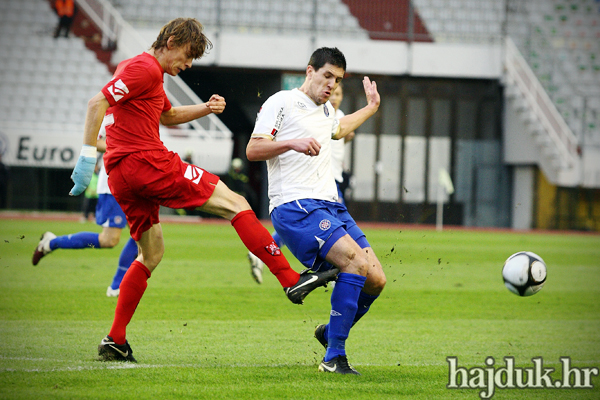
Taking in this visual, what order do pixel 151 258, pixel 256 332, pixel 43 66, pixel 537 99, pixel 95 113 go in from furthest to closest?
pixel 537 99
pixel 43 66
pixel 256 332
pixel 151 258
pixel 95 113

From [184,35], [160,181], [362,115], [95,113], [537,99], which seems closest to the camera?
[95,113]

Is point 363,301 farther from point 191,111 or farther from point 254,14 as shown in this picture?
point 254,14

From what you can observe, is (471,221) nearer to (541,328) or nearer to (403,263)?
(403,263)

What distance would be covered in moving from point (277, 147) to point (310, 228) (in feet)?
1.70

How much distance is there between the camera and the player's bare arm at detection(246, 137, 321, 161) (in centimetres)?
404

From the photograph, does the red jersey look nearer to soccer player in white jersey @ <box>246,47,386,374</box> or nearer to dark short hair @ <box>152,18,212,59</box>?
dark short hair @ <box>152,18,212,59</box>

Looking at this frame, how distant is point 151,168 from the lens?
13.6ft

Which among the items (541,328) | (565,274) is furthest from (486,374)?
(565,274)

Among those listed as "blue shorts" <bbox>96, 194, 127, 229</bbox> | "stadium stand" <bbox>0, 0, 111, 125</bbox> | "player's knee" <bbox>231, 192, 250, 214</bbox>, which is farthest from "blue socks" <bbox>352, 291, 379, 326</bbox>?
"stadium stand" <bbox>0, 0, 111, 125</bbox>

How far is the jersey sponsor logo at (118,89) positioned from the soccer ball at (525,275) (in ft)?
10.1

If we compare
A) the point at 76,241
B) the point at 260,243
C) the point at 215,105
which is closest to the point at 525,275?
the point at 260,243

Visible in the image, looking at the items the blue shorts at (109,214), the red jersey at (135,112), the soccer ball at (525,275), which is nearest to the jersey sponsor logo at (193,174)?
the red jersey at (135,112)

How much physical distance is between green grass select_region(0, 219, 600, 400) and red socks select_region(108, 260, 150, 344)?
0.21 meters

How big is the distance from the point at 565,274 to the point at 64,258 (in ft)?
25.4
